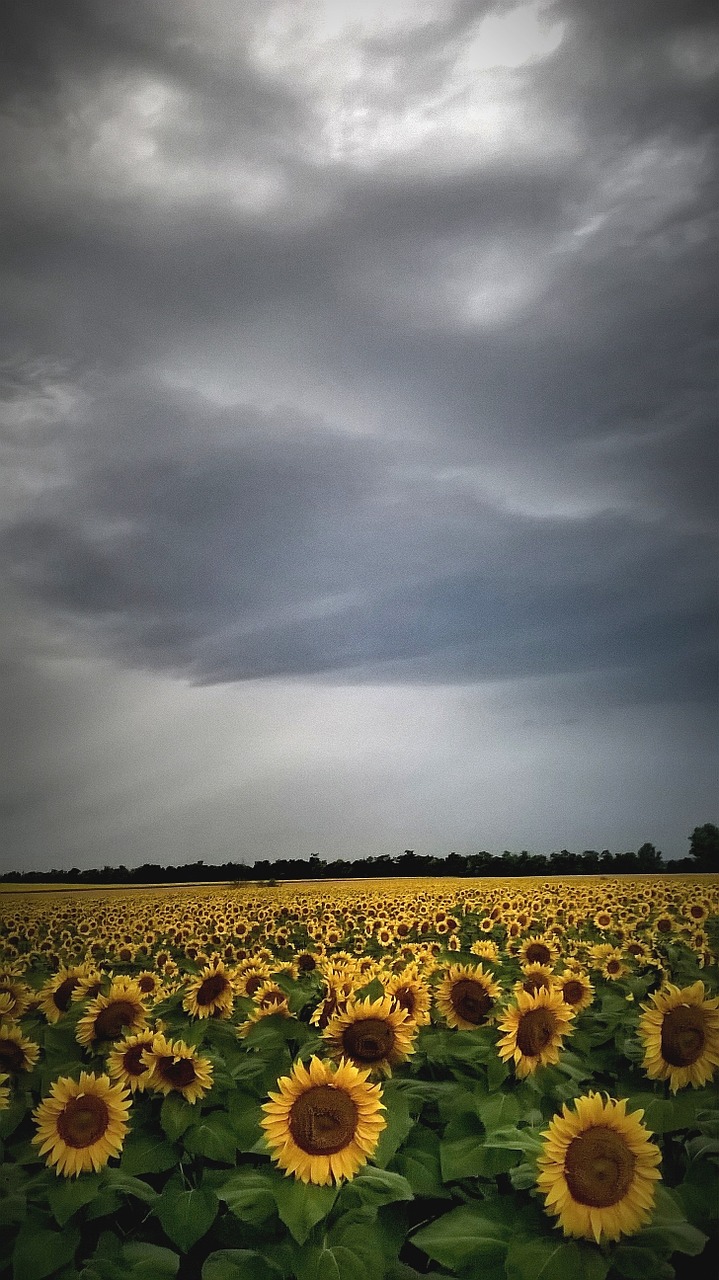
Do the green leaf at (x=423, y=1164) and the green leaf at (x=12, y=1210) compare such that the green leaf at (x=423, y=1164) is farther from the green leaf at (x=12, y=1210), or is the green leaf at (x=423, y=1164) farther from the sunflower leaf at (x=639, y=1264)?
the green leaf at (x=12, y=1210)

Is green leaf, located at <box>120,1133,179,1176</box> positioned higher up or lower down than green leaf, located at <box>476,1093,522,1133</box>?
lower down

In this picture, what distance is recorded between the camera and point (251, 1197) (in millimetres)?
2777

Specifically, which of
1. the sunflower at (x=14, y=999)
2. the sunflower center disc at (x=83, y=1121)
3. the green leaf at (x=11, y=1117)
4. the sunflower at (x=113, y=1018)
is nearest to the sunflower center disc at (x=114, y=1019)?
the sunflower at (x=113, y=1018)

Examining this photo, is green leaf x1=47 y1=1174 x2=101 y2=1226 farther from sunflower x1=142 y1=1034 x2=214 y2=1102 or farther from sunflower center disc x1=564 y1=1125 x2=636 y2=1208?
sunflower center disc x1=564 y1=1125 x2=636 y2=1208

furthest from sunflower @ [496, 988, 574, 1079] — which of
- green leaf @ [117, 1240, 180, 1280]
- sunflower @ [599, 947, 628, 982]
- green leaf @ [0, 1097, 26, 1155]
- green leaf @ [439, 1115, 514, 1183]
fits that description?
sunflower @ [599, 947, 628, 982]

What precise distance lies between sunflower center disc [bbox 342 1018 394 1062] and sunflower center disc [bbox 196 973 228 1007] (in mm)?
1470

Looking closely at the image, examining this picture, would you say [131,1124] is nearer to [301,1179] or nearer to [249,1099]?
[249,1099]

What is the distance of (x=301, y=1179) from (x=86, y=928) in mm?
11822

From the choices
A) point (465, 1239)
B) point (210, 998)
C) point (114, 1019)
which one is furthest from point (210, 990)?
point (465, 1239)

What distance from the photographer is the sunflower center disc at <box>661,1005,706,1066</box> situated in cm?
342

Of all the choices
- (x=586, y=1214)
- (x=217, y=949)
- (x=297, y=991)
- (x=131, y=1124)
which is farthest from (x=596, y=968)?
(x=217, y=949)

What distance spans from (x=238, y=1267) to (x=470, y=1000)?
1.78 metres

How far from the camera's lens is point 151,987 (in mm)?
5902

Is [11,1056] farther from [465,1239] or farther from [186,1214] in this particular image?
[465,1239]
